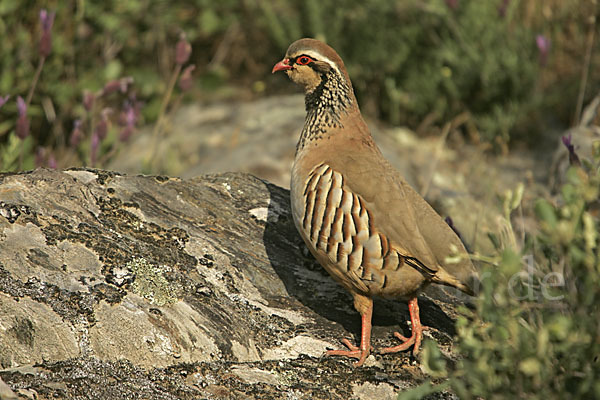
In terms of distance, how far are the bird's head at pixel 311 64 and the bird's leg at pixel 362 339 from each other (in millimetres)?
1281

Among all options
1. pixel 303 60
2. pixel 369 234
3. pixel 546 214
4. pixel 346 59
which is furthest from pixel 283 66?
pixel 346 59

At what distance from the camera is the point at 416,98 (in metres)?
8.35

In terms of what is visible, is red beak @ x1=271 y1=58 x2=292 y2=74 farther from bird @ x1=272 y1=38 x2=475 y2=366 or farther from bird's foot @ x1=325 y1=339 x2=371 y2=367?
bird's foot @ x1=325 y1=339 x2=371 y2=367

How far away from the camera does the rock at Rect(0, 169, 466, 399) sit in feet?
9.52

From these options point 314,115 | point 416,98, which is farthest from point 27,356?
point 416,98

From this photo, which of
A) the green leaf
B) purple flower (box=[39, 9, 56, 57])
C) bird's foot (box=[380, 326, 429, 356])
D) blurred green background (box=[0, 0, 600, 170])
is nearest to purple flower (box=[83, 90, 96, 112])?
purple flower (box=[39, 9, 56, 57])

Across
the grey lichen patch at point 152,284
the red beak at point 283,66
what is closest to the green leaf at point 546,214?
the grey lichen patch at point 152,284

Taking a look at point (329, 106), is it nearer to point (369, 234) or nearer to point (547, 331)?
point (369, 234)

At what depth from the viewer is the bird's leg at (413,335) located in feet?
11.2

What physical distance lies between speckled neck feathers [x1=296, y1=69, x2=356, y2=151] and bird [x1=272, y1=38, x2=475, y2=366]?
172 millimetres

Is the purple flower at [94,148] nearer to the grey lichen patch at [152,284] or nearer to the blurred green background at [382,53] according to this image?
the grey lichen patch at [152,284]

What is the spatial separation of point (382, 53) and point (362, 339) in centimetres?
548

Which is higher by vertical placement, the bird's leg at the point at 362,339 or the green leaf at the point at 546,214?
the green leaf at the point at 546,214

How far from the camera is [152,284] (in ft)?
10.8
